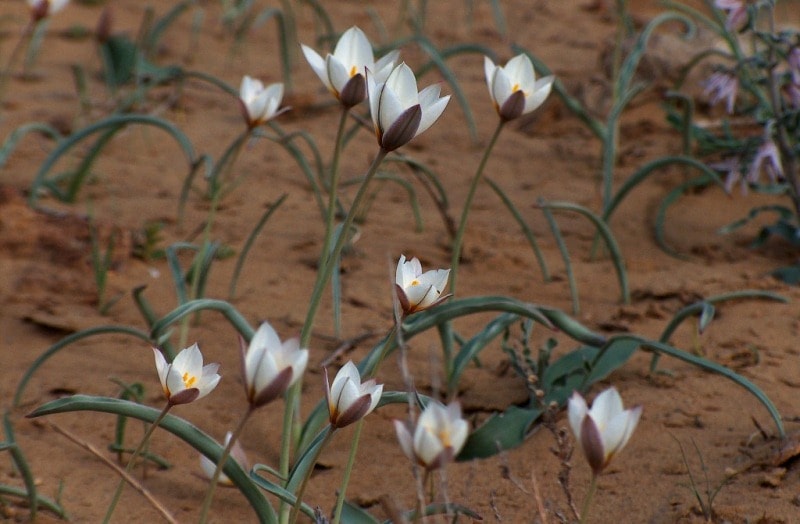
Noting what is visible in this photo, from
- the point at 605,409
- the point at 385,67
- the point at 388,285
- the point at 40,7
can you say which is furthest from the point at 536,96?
the point at 40,7

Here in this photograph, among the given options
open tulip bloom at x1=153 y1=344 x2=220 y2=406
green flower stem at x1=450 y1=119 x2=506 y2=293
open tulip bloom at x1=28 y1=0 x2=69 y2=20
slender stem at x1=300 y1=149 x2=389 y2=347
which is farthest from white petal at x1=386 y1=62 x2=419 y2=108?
open tulip bloom at x1=28 y1=0 x2=69 y2=20

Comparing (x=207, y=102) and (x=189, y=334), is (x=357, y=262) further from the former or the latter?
(x=207, y=102)

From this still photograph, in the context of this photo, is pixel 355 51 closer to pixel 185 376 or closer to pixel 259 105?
pixel 259 105

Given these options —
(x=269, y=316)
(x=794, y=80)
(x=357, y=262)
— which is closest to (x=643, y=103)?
(x=794, y=80)

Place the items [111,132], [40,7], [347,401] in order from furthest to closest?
[111,132]
[40,7]
[347,401]

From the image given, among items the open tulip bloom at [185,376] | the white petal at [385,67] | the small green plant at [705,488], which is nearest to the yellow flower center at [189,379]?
the open tulip bloom at [185,376]

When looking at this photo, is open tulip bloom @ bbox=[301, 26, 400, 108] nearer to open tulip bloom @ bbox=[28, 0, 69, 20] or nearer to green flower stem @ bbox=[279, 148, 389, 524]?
green flower stem @ bbox=[279, 148, 389, 524]
